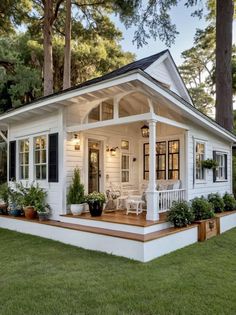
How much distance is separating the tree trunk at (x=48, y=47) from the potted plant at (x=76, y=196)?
7.60 meters

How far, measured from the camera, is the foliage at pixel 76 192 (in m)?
6.97

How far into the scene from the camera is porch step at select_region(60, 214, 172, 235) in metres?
5.54

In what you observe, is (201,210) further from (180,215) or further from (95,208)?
(95,208)

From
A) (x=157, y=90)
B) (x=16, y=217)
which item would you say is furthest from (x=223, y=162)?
(x=16, y=217)

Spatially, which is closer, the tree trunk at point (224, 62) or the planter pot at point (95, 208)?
the planter pot at point (95, 208)

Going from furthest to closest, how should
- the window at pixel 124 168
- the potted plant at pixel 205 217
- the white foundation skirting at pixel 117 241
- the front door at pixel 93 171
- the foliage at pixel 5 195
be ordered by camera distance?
the window at pixel 124 168 → the foliage at pixel 5 195 → the front door at pixel 93 171 → the potted plant at pixel 205 217 → the white foundation skirting at pixel 117 241

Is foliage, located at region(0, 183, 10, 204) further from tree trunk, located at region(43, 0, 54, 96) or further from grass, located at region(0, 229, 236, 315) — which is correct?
tree trunk, located at region(43, 0, 54, 96)

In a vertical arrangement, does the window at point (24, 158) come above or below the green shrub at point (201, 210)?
above

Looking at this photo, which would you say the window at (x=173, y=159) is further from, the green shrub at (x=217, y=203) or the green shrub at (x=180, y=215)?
the green shrub at (x=180, y=215)

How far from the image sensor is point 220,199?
28.3ft

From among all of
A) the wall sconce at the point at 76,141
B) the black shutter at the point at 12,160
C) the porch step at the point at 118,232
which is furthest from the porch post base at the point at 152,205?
the black shutter at the point at 12,160

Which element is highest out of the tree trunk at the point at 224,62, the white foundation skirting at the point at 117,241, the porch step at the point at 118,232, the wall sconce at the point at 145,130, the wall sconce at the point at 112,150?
the tree trunk at the point at 224,62

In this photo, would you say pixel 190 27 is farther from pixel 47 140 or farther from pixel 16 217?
pixel 16 217

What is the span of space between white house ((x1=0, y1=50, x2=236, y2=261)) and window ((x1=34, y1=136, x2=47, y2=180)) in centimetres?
2
